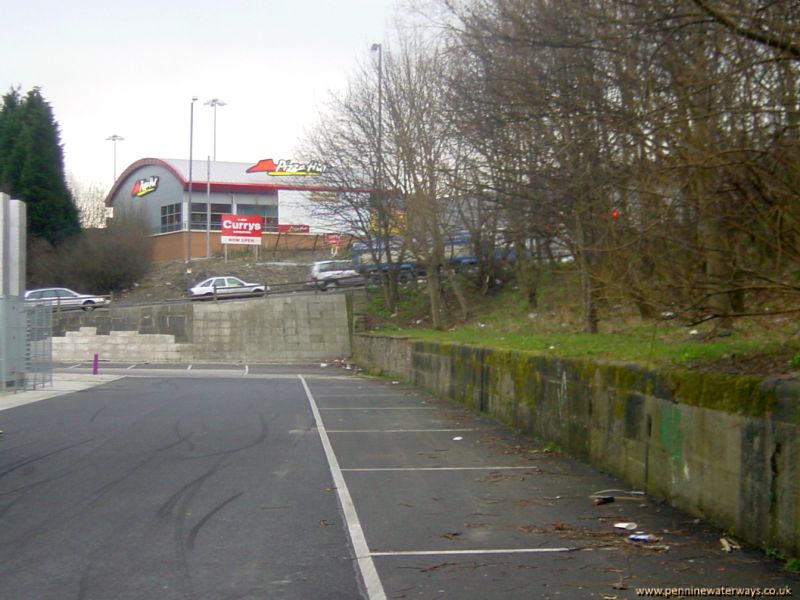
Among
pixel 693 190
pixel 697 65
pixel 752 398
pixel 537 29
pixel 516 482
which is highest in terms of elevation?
pixel 537 29

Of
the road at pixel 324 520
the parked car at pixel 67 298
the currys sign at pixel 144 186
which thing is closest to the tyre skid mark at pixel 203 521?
the road at pixel 324 520

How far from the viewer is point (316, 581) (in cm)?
686

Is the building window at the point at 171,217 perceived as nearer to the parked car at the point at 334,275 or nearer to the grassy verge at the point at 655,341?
the parked car at the point at 334,275

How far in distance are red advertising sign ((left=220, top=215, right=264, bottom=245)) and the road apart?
43.3 m

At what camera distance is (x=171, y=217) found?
69062mm

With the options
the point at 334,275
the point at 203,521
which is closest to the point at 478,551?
the point at 203,521

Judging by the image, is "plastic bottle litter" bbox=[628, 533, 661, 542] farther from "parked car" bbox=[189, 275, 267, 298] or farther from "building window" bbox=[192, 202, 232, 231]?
"building window" bbox=[192, 202, 232, 231]

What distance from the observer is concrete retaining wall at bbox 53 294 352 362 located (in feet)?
144

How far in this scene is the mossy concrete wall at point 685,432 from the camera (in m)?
7.33

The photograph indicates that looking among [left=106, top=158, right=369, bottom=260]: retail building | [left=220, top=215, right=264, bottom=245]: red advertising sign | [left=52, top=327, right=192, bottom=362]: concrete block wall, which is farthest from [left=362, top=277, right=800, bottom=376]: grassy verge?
[left=106, top=158, right=369, bottom=260]: retail building

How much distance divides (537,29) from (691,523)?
5.64 meters

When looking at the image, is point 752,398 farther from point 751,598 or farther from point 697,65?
point 697,65

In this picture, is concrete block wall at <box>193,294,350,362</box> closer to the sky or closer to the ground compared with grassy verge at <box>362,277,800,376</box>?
closer to the ground

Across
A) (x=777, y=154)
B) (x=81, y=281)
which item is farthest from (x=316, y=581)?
(x=81, y=281)
